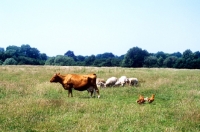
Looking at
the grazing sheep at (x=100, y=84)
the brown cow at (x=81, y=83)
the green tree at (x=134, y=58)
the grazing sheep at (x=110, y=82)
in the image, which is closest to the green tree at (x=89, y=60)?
the green tree at (x=134, y=58)

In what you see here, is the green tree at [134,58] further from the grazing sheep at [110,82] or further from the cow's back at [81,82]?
the cow's back at [81,82]

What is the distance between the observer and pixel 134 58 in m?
92.4

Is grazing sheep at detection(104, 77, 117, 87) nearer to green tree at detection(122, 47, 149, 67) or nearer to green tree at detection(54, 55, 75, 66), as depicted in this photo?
green tree at detection(122, 47, 149, 67)

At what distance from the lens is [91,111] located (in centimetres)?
1294

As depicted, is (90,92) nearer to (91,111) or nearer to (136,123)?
(91,111)

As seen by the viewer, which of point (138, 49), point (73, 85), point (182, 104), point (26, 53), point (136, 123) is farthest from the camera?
point (26, 53)

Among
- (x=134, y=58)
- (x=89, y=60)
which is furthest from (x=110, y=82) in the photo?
(x=89, y=60)

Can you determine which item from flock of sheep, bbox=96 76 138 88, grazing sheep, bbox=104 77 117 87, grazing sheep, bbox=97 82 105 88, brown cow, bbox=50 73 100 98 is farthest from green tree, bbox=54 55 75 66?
brown cow, bbox=50 73 100 98

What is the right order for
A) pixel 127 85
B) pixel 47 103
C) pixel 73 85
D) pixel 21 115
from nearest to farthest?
pixel 21 115 < pixel 47 103 < pixel 73 85 < pixel 127 85

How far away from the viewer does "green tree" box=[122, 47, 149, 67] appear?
92062mm

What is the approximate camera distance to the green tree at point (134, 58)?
302 ft

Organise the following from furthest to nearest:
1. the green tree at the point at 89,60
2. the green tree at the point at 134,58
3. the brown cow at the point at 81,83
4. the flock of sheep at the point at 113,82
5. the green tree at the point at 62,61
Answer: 1. the green tree at the point at 89,60
2. the green tree at the point at 62,61
3. the green tree at the point at 134,58
4. the flock of sheep at the point at 113,82
5. the brown cow at the point at 81,83

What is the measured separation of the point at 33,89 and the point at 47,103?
6702 millimetres

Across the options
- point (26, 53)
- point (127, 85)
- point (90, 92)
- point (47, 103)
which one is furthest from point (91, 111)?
point (26, 53)
